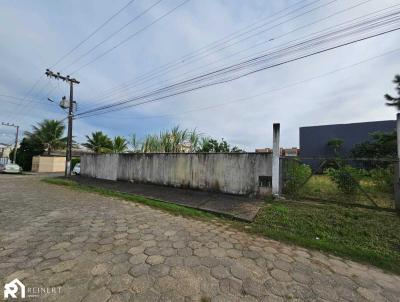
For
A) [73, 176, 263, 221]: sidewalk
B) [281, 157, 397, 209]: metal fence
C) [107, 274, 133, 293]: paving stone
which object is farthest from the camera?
[281, 157, 397, 209]: metal fence

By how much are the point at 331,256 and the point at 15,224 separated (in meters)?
6.15

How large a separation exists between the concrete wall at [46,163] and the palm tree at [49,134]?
2117mm

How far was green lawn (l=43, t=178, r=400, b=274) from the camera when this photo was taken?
3.51 meters

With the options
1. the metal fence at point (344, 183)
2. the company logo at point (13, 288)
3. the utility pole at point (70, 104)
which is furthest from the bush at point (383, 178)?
the utility pole at point (70, 104)

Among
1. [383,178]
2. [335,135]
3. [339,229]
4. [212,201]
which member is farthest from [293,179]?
[335,135]

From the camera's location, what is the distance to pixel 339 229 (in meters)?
4.37

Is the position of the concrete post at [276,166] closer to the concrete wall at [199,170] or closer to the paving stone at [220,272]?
the concrete wall at [199,170]

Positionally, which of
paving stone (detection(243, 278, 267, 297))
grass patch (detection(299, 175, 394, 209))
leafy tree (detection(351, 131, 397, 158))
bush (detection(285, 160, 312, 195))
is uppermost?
leafy tree (detection(351, 131, 397, 158))

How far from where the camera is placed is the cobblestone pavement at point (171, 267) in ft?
7.56

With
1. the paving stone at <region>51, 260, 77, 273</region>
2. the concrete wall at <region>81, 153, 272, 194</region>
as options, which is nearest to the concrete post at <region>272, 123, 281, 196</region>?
the concrete wall at <region>81, 153, 272, 194</region>

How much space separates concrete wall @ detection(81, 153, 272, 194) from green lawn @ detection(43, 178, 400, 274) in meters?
1.63

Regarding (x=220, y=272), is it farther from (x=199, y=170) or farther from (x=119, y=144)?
(x=119, y=144)

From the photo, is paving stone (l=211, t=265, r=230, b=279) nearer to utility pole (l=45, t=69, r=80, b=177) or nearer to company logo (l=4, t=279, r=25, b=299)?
company logo (l=4, t=279, r=25, b=299)

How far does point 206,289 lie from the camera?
235 cm
